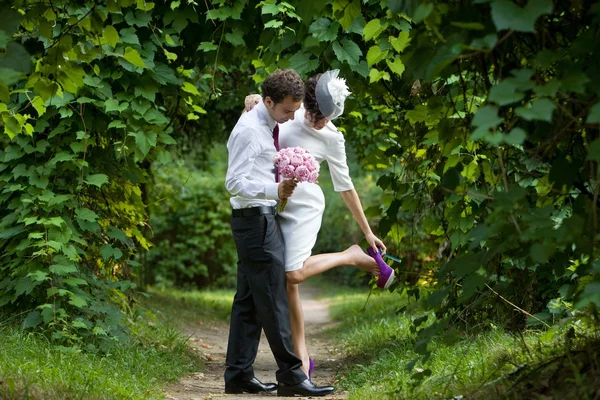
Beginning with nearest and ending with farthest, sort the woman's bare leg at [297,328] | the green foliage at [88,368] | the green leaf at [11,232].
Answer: the green foliage at [88,368] < the woman's bare leg at [297,328] < the green leaf at [11,232]

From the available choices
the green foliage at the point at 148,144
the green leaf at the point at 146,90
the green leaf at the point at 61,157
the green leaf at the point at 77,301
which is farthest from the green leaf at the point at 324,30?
the green leaf at the point at 77,301

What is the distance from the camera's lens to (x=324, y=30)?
18.4 feet

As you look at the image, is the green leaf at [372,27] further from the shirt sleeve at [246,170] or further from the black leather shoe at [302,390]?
the black leather shoe at [302,390]

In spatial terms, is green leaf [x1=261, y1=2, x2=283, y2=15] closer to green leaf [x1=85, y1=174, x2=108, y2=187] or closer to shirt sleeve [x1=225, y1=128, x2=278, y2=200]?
shirt sleeve [x1=225, y1=128, x2=278, y2=200]

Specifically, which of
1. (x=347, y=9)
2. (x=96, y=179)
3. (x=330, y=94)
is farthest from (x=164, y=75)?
(x=347, y=9)

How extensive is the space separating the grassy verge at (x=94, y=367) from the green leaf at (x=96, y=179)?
1.11 meters

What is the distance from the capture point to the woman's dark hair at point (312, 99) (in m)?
5.51

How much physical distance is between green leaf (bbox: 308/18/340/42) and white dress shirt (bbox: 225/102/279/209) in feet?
2.05

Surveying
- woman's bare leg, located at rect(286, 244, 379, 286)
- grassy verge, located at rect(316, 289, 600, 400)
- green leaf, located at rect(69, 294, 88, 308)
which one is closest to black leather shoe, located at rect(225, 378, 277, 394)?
grassy verge, located at rect(316, 289, 600, 400)

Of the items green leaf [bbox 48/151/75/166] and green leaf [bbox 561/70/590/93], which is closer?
green leaf [bbox 561/70/590/93]

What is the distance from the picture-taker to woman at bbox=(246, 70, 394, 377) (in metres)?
5.46

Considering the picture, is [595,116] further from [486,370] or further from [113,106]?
[113,106]

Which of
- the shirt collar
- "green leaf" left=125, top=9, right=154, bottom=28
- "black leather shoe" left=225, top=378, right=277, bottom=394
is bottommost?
"black leather shoe" left=225, top=378, right=277, bottom=394

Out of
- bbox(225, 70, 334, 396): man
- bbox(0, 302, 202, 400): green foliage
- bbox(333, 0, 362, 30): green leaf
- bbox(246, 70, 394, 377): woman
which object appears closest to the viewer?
bbox(333, 0, 362, 30): green leaf
